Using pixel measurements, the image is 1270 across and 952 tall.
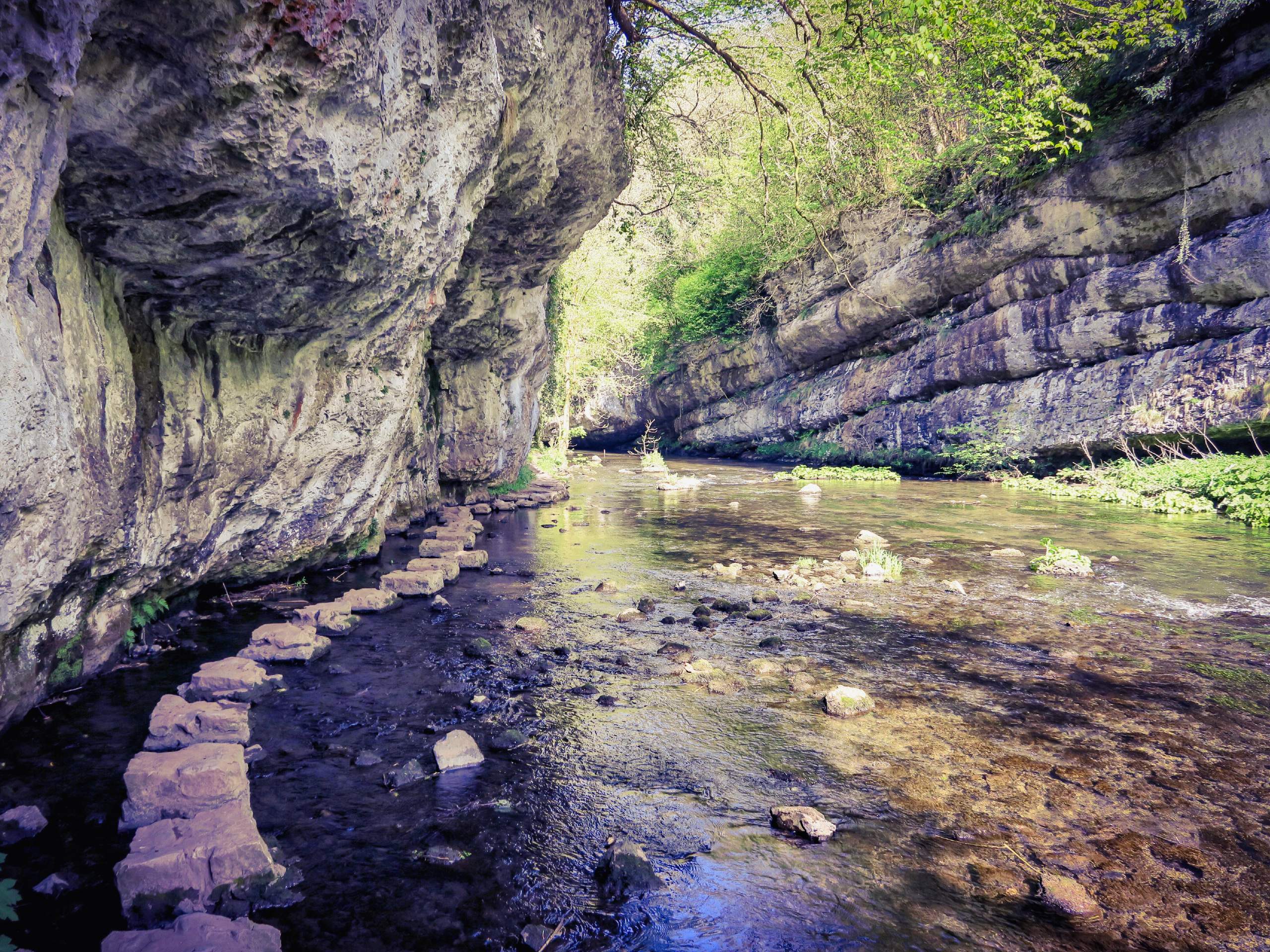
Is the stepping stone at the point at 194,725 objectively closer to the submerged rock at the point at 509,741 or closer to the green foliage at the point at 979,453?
the submerged rock at the point at 509,741

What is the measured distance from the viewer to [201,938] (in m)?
2.74

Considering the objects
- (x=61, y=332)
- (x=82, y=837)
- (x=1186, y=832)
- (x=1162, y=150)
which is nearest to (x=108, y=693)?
(x=82, y=837)

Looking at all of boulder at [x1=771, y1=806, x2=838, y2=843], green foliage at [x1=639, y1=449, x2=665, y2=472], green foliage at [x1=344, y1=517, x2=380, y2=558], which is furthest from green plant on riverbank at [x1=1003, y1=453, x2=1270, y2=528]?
green foliage at [x1=344, y1=517, x2=380, y2=558]

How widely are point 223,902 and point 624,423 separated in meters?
46.7

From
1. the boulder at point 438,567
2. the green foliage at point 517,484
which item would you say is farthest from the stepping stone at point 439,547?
the green foliage at point 517,484

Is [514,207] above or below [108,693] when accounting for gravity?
above

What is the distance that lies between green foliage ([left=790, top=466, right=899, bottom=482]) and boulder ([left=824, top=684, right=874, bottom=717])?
19.8m

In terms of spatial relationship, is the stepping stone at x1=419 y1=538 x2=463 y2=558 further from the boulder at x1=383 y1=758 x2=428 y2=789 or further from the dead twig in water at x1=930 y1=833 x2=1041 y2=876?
the dead twig in water at x1=930 y1=833 x2=1041 y2=876

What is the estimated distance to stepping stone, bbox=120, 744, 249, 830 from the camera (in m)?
3.75

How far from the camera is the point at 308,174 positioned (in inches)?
173

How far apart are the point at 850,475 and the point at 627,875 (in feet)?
78.1

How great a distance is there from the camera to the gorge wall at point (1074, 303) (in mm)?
15992

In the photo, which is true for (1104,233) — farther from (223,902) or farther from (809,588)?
(223,902)

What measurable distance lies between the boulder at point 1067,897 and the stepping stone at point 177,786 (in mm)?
4116
